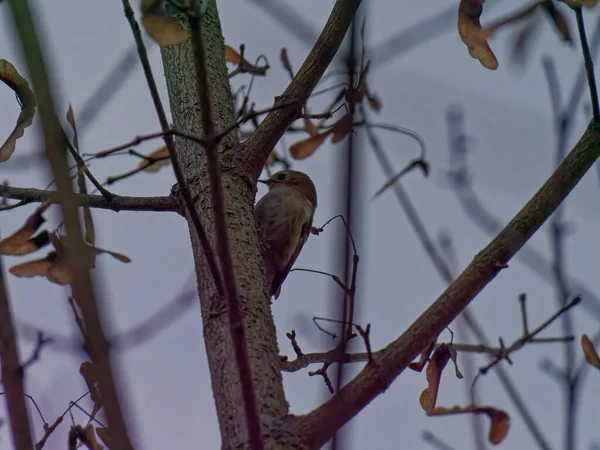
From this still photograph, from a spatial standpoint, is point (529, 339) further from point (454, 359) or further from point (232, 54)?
point (232, 54)

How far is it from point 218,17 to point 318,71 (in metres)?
0.90

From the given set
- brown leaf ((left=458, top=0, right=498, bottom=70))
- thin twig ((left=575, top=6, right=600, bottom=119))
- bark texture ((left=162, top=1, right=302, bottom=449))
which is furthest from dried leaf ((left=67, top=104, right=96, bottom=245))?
thin twig ((left=575, top=6, right=600, bottom=119))

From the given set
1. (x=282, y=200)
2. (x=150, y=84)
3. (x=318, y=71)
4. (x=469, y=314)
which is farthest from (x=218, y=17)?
(x=150, y=84)

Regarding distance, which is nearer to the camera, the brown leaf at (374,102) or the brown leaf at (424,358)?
the brown leaf at (424,358)

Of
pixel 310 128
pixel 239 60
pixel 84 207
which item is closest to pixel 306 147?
pixel 310 128

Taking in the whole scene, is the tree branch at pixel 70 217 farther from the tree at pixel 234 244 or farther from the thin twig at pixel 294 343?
the thin twig at pixel 294 343

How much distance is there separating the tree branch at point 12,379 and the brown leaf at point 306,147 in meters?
2.17

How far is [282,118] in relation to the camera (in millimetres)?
2561

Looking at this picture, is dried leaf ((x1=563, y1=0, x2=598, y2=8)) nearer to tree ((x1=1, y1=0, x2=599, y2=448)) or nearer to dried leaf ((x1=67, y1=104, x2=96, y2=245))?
tree ((x1=1, y1=0, x2=599, y2=448))

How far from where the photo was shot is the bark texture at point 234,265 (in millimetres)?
1773

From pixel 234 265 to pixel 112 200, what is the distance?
0.56 meters

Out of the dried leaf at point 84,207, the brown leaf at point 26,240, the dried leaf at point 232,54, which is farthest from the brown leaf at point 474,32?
the dried leaf at point 232,54

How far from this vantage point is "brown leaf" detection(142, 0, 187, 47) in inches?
65.7

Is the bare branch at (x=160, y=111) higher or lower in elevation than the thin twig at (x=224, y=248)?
higher
